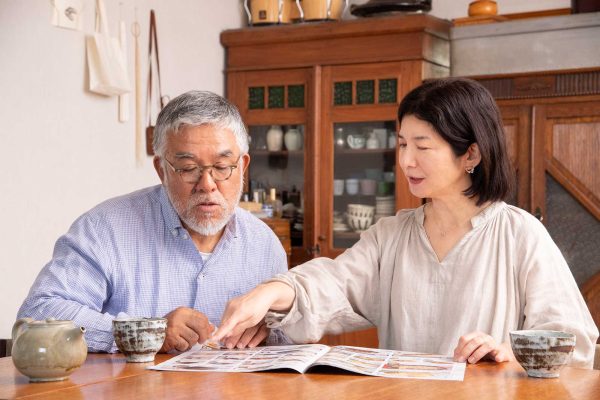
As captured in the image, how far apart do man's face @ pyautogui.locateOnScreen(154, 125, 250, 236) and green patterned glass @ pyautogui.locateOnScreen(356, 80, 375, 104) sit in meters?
2.92

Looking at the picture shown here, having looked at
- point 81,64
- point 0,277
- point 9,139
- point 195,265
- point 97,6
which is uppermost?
point 97,6

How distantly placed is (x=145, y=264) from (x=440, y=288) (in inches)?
31.0

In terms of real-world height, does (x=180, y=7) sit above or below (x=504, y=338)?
above

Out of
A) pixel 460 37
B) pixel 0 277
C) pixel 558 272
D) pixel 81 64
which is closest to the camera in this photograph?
pixel 558 272

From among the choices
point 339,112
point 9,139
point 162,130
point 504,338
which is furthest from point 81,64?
point 504,338

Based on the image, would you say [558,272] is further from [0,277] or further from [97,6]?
[97,6]

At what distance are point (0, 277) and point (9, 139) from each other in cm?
60

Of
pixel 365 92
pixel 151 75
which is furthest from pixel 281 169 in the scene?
pixel 151 75

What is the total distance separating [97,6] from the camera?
447 centimetres

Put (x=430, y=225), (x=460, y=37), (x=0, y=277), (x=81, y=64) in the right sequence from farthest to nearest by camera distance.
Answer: (x=460, y=37) → (x=81, y=64) → (x=0, y=277) → (x=430, y=225)

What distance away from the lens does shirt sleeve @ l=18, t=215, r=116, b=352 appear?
2188mm

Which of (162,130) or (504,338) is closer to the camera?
(504,338)

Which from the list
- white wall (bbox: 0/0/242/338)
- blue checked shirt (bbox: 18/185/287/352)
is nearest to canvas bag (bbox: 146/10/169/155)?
white wall (bbox: 0/0/242/338)

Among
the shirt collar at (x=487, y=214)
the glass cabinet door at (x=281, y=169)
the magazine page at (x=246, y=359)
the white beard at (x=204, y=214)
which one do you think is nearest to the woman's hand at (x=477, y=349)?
the magazine page at (x=246, y=359)
